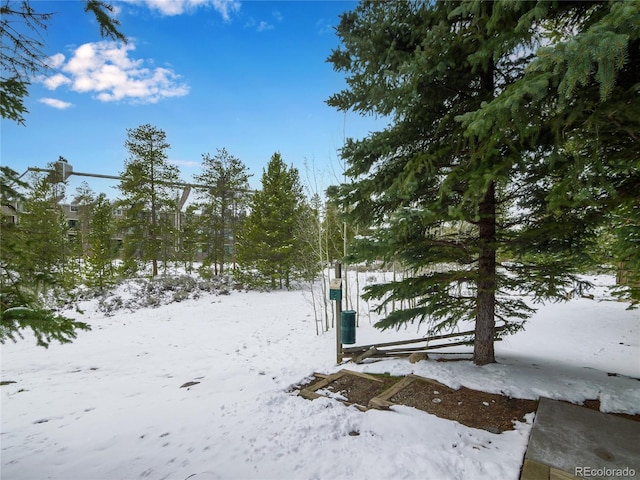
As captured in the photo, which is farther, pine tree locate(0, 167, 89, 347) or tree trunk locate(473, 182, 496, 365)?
tree trunk locate(473, 182, 496, 365)

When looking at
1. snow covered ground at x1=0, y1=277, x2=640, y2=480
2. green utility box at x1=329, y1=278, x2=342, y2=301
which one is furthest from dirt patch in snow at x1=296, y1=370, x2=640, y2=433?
green utility box at x1=329, y1=278, x2=342, y2=301

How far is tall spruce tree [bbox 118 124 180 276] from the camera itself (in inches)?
565

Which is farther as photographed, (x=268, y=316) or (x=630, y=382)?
(x=268, y=316)

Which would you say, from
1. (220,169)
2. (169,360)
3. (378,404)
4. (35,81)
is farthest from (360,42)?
(220,169)

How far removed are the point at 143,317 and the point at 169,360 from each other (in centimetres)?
538

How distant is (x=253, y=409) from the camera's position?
11.8 feet

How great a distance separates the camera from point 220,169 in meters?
17.0

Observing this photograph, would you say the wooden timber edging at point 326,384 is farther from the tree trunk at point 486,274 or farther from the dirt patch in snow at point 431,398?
the tree trunk at point 486,274

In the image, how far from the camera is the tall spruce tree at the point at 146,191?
565 inches

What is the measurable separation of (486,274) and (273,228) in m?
13.2

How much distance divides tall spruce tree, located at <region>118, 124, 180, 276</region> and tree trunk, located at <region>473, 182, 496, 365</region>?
15.6 meters

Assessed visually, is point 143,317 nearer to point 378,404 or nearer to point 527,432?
point 378,404

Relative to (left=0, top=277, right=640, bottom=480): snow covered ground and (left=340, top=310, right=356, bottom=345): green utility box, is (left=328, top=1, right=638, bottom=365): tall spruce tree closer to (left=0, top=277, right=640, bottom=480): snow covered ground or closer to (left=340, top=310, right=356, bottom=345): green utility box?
(left=0, top=277, right=640, bottom=480): snow covered ground

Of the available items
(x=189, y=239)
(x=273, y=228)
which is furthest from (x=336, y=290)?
(x=189, y=239)
